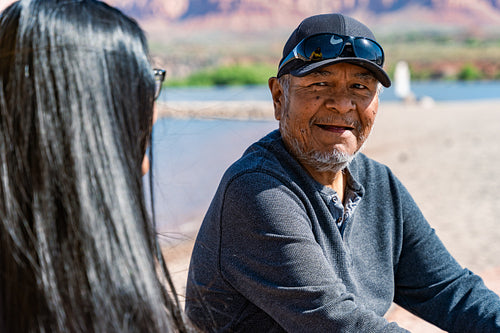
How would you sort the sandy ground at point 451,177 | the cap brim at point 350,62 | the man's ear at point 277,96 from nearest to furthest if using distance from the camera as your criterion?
1. the cap brim at point 350,62
2. the man's ear at point 277,96
3. the sandy ground at point 451,177

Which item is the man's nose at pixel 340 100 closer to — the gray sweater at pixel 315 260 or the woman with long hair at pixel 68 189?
the gray sweater at pixel 315 260

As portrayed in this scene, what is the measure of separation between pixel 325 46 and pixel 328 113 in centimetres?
24

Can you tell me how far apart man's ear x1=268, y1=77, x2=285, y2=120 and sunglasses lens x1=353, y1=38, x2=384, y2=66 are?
1.14ft

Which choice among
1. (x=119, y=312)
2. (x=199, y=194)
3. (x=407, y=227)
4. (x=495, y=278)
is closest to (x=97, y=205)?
(x=119, y=312)

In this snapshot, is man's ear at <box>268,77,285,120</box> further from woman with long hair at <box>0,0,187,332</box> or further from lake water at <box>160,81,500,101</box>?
woman with long hair at <box>0,0,187,332</box>

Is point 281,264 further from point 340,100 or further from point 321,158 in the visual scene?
point 340,100

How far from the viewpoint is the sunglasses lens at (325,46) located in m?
1.79

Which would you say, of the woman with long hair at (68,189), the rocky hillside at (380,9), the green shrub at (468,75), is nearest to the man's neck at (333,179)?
the woman with long hair at (68,189)

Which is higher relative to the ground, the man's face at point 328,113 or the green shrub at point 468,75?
the man's face at point 328,113

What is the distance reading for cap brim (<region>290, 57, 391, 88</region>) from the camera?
1778mm

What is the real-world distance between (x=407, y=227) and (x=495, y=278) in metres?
1.91

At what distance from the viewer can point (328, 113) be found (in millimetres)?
1904

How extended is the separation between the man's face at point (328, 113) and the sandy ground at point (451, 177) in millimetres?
566

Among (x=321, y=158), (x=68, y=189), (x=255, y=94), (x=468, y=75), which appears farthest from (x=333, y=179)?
(x=468, y=75)
